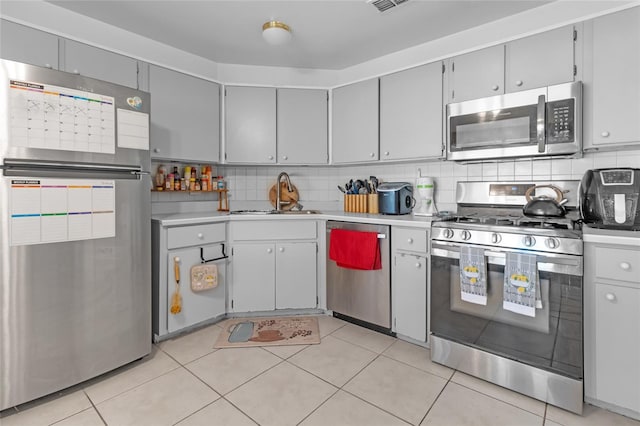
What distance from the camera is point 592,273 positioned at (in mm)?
1562

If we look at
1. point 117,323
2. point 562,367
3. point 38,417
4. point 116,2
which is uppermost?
point 116,2

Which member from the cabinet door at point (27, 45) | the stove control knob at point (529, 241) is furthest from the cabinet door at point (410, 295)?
the cabinet door at point (27, 45)

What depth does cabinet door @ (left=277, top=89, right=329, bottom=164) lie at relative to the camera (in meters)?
3.07

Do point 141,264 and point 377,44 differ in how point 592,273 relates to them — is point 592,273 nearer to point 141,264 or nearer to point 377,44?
point 377,44

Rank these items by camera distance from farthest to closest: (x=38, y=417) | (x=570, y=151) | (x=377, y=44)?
(x=377, y=44) < (x=570, y=151) < (x=38, y=417)

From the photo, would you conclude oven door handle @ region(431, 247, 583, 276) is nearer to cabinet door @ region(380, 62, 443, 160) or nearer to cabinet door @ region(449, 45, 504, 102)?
cabinet door @ region(380, 62, 443, 160)

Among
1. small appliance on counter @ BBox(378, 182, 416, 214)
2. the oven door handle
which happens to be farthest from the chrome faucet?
the oven door handle

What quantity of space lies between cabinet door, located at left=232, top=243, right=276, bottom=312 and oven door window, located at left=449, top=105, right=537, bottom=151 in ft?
5.78

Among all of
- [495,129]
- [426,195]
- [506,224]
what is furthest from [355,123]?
[506,224]

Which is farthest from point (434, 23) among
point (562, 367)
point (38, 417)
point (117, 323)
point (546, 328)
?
point (38, 417)

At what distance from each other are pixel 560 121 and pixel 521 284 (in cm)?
110

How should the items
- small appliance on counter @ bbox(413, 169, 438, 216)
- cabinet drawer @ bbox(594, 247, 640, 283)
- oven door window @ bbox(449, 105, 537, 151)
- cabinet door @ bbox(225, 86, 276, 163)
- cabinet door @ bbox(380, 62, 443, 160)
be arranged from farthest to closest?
cabinet door @ bbox(225, 86, 276, 163) → small appliance on counter @ bbox(413, 169, 438, 216) → cabinet door @ bbox(380, 62, 443, 160) → oven door window @ bbox(449, 105, 537, 151) → cabinet drawer @ bbox(594, 247, 640, 283)

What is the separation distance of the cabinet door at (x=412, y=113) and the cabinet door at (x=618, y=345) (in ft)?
4.60

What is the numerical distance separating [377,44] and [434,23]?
0.51m
